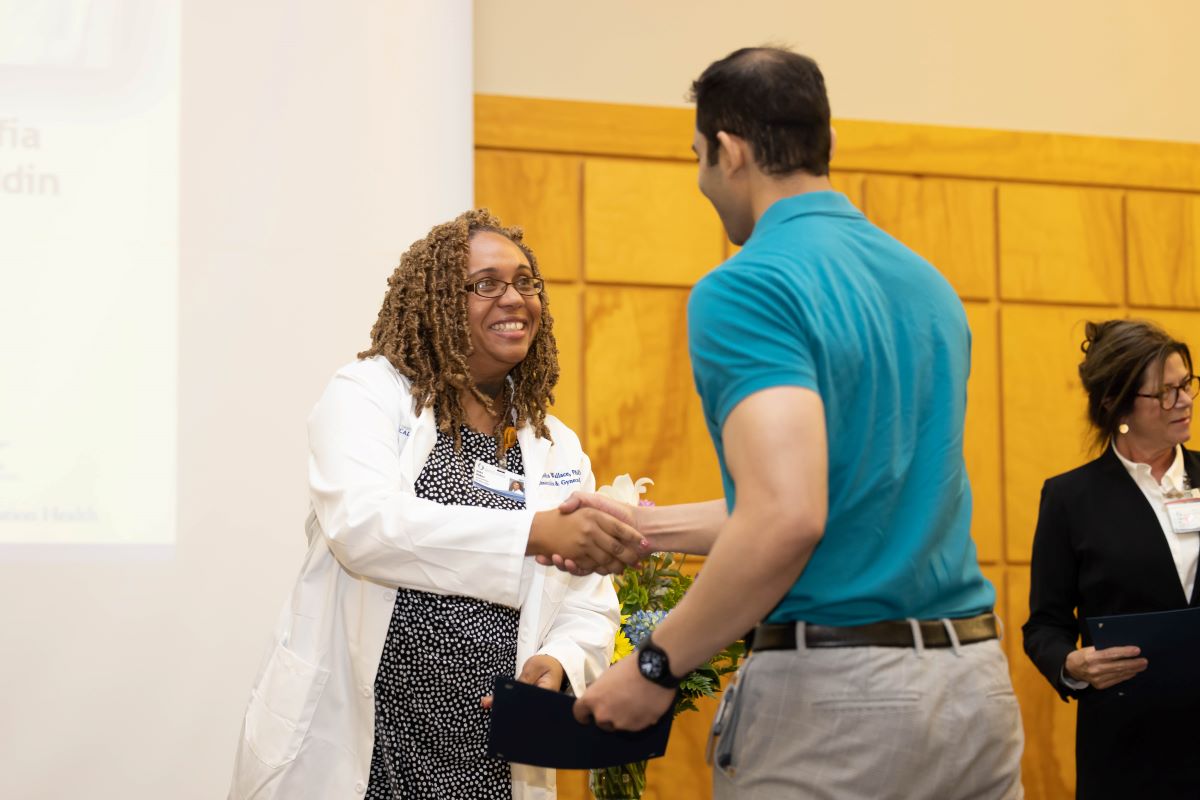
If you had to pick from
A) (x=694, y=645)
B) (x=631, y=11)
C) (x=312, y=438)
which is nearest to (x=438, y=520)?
(x=312, y=438)

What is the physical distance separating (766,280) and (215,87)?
2930mm

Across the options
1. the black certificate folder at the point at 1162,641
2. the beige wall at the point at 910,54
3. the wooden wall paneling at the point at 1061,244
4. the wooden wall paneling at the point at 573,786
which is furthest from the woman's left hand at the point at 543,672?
the wooden wall paneling at the point at 1061,244

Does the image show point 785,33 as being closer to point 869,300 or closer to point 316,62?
point 316,62

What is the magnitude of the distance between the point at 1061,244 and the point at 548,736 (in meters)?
4.18

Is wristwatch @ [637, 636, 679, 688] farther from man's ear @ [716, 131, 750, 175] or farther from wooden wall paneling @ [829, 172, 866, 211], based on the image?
wooden wall paneling @ [829, 172, 866, 211]

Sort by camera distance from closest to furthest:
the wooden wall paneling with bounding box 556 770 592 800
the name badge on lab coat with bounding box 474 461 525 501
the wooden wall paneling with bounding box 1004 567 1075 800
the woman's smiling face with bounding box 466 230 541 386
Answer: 1. the name badge on lab coat with bounding box 474 461 525 501
2. the woman's smiling face with bounding box 466 230 541 386
3. the wooden wall paneling with bounding box 556 770 592 800
4. the wooden wall paneling with bounding box 1004 567 1075 800

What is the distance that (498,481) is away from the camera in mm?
2557

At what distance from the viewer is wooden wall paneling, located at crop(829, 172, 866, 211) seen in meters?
5.09

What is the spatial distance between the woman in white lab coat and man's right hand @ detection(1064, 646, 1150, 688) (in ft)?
3.91

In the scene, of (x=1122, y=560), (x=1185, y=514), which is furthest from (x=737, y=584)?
(x=1185, y=514)

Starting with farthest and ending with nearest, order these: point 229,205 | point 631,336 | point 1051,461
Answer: point 1051,461, point 631,336, point 229,205

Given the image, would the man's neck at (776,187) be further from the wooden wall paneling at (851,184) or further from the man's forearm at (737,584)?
the wooden wall paneling at (851,184)

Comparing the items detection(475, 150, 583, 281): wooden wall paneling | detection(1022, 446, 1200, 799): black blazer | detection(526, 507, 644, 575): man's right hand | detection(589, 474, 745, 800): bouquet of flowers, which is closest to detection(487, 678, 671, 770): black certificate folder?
detection(526, 507, 644, 575): man's right hand

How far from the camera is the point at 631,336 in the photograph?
4.88 meters
